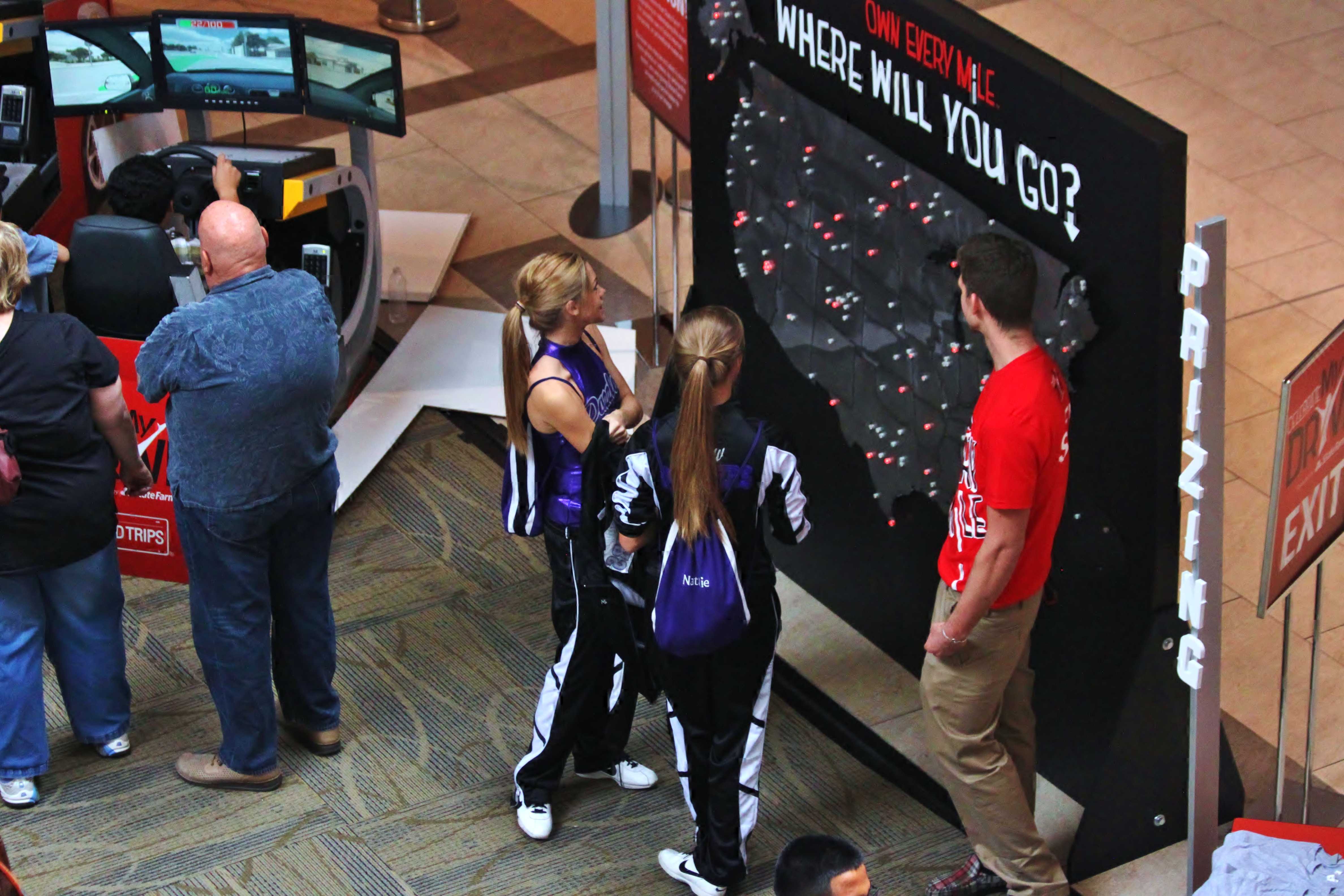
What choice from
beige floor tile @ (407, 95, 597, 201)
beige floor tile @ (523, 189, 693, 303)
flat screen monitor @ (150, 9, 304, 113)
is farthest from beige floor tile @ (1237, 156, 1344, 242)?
flat screen monitor @ (150, 9, 304, 113)

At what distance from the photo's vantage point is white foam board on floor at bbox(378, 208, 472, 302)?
6.60 metres

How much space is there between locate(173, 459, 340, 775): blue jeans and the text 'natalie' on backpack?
0.96m

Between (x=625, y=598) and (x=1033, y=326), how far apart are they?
3.45 feet

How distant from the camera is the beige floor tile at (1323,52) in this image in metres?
8.15

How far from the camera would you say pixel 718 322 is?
3314mm

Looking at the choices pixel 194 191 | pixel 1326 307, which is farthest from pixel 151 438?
pixel 1326 307

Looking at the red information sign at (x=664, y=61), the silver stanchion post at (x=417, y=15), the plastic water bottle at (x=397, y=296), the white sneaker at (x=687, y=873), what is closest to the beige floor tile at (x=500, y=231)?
the plastic water bottle at (x=397, y=296)

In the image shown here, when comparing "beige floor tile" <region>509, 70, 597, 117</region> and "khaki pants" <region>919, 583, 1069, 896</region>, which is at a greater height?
"khaki pants" <region>919, 583, 1069, 896</region>

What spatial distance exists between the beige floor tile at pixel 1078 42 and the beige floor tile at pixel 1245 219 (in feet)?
3.07

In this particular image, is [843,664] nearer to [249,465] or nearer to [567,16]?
[249,465]

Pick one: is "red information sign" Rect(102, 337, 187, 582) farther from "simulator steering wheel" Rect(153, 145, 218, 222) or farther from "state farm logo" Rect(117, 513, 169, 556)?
"simulator steering wheel" Rect(153, 145, 218, 222)

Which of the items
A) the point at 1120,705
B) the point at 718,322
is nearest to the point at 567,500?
the point at 718,322

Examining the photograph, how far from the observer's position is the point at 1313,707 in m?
3.73

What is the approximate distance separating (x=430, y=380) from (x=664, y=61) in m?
1.39
